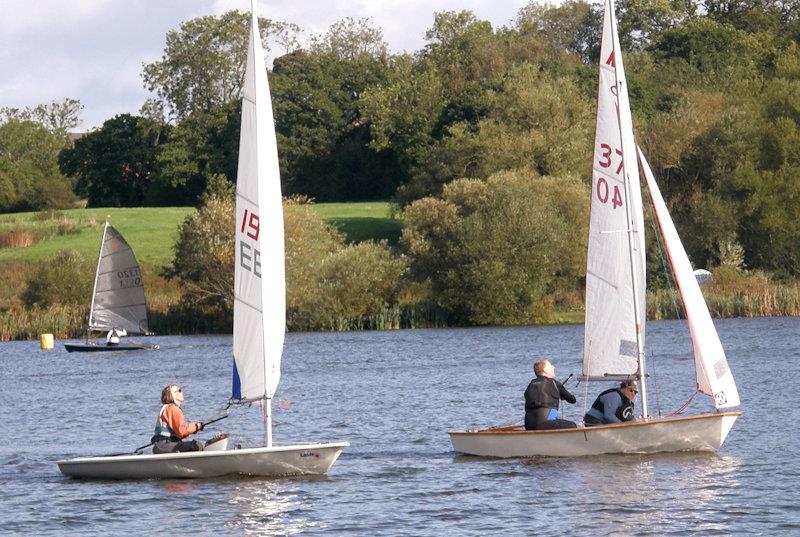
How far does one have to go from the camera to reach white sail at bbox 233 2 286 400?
19.2m

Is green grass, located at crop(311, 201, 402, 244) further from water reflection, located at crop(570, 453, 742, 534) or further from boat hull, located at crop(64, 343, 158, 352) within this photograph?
water reflection, located at crop(570, 453, 742, 534)

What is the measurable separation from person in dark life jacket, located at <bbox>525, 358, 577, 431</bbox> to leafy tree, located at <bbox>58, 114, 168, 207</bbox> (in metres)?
86.8

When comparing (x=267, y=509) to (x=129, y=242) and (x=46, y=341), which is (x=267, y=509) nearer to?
(x=46, y=341)

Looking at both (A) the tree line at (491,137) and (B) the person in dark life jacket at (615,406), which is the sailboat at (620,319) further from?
(A) the tree line at (491,137)

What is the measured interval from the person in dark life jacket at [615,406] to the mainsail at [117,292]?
123 ft

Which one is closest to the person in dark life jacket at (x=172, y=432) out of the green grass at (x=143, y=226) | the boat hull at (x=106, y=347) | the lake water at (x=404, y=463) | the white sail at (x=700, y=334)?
the lake water at (x=404, y=463)

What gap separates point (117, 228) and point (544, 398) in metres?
72.4

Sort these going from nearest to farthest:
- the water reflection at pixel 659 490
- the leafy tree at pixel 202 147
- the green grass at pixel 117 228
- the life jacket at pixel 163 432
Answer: the water reflection at pixel 659 490 < the life jacket at pixel 163 432 < the green grass at pixel 117 228 < the leafy tree at pixel 202 147

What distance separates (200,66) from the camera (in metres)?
106

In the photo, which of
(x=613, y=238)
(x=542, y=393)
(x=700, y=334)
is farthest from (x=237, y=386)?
(x=700, y=334)

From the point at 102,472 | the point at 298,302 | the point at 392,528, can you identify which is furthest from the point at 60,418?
the point at 298,302

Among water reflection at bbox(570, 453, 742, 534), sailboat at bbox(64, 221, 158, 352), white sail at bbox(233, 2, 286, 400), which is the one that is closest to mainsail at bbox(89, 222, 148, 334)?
sailboat at bbox(64, 221, 158, 352)

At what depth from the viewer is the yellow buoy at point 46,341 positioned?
5806 cm

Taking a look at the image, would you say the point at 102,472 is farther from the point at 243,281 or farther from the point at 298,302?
the point at 298,302
